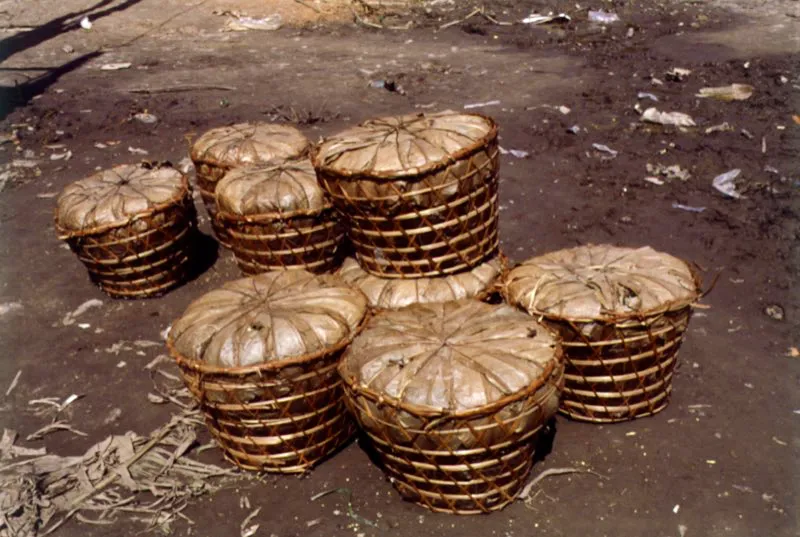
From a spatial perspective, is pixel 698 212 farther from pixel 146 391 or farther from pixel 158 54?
pixel 158 54

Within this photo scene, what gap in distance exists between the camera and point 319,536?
3463mm

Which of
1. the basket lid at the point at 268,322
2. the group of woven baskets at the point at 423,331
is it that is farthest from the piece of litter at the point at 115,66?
the basket lid at the point at 268,322

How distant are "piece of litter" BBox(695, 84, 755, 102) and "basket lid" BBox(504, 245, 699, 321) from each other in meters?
5.67

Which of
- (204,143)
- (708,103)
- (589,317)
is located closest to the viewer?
(589,317)

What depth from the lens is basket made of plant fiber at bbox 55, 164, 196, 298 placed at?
529 centimetres

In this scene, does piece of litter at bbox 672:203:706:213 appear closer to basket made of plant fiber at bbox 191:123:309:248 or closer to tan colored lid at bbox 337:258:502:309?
tan colored lid at bbox 337:258:502:309

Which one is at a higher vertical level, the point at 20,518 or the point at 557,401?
the point at 557,401

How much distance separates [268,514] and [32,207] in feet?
17.1

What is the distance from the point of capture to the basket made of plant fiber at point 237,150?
215 inches

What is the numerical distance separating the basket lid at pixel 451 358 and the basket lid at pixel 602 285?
242mm

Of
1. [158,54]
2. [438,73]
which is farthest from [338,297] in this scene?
[158,54]

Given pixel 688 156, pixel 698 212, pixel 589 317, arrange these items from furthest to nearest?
pixel 688 156 < pixel 698 212 < pixel 589 317

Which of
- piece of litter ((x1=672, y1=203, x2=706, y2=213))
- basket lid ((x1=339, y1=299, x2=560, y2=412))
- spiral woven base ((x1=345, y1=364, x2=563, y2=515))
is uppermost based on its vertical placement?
basket lid ((x1=339, y1=299, x2=560, y2=412))

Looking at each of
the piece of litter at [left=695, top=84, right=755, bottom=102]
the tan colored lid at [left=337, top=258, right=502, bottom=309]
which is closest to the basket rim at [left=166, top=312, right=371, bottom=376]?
the tan colored lid at [left=337, top=258, right=502, bottom=309]
